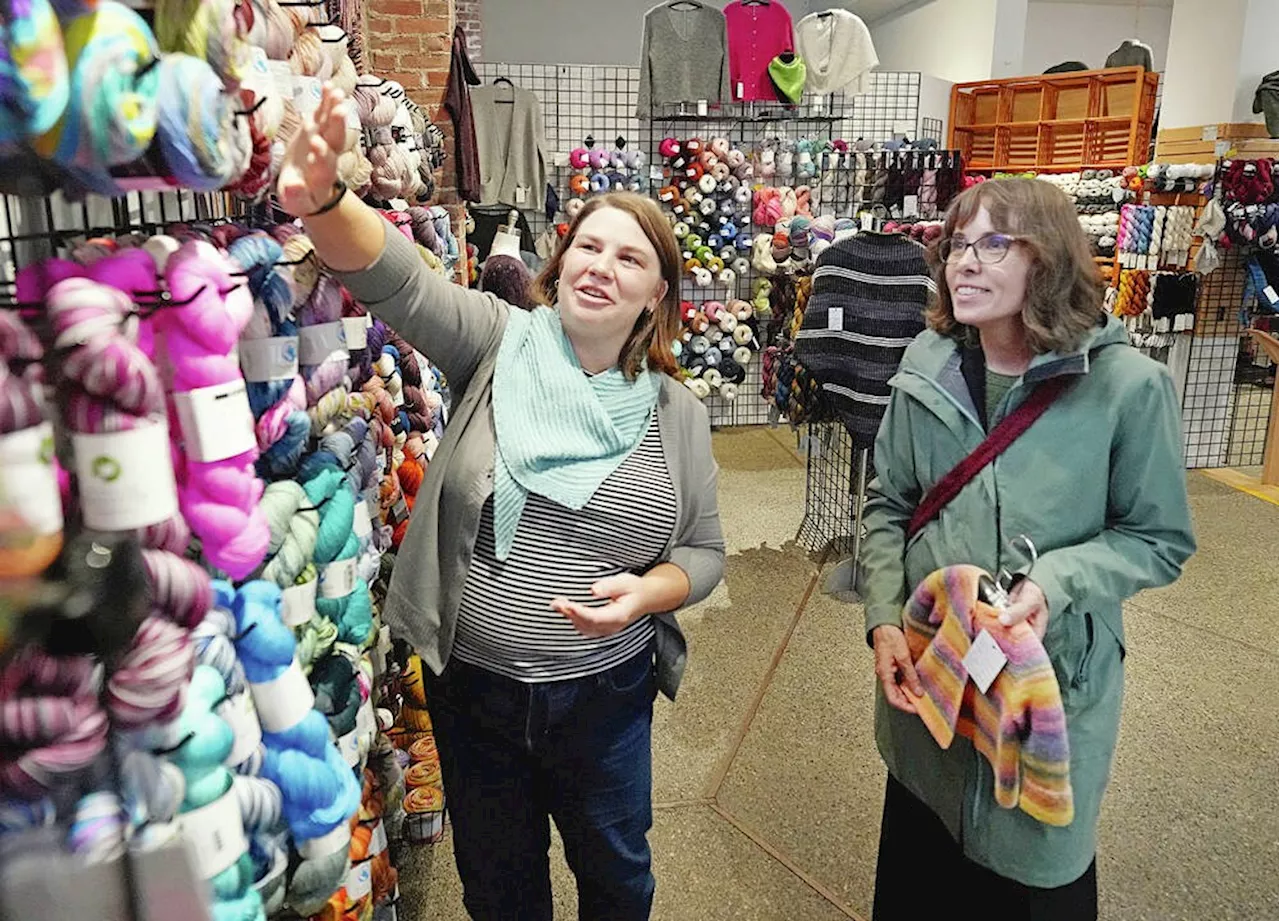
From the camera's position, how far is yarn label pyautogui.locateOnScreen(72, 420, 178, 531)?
56cm

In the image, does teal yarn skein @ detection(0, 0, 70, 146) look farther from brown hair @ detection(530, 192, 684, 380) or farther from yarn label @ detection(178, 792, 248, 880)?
brown hair @ detection(530, 192, 684, 380)

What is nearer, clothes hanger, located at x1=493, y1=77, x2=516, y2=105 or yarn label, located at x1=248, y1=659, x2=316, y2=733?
yarn label, located at x1=248, y1=659, x2=316, y2=733

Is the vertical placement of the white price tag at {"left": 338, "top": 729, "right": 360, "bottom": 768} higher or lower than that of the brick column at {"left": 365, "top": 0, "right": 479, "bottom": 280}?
lower

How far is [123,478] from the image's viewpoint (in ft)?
1.90

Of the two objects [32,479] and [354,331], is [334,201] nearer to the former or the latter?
[354,331]

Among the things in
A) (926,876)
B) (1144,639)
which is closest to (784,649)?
(1144,639)

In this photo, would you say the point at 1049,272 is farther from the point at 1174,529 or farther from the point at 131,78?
the point at 131,78

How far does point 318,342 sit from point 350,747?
19.9 inches

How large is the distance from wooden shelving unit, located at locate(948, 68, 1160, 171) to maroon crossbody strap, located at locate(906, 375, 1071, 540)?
20.2 ft

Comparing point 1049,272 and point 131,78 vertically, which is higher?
point 131,78

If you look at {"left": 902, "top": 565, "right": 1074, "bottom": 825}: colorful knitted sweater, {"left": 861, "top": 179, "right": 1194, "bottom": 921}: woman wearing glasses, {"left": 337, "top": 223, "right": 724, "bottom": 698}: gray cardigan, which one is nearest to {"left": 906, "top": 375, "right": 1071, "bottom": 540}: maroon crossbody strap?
{"left": 861, "top": 179, "right": 1194, "bottom": 921}: woman wearing glasses

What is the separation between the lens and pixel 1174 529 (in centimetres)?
142

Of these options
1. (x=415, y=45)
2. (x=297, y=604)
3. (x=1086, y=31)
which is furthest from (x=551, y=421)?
(x=1086, y=31)

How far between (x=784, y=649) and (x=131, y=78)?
3082 mm
